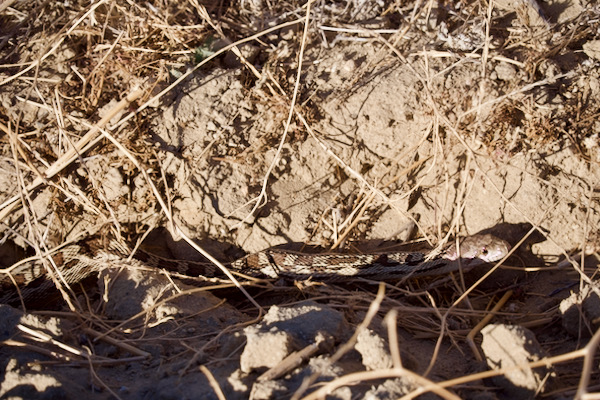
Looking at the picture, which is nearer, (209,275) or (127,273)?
(127,273)

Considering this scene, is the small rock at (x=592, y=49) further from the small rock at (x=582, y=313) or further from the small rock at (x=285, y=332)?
the small rock at (x=285, y=332)

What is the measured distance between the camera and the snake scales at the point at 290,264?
3.38 meters

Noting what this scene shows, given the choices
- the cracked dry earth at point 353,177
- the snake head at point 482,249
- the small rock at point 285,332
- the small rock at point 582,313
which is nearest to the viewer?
the small rock at point 285,332

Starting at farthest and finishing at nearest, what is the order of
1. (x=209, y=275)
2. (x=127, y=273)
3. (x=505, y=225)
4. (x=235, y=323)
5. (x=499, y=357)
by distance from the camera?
(x=505, y=225)
(x=209, y=275)
(x=127, y=273)
(x=235, y=323)
(x=499, y=357)

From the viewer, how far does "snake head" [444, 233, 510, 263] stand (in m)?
3.46

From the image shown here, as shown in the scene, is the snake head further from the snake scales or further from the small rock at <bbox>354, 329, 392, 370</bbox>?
the small rock at <bbox>354, 329, 392, 370</bbox>

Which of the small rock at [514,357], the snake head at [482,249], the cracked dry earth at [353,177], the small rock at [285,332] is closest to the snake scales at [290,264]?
the snake head at [482,249]

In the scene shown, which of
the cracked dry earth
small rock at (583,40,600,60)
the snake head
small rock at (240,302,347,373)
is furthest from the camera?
small rock at (583,40,600,60)

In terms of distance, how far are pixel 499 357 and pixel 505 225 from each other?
1676 mm

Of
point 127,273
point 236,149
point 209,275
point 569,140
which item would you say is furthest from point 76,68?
point 569,140

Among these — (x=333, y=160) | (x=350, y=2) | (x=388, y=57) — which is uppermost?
(x=350, y=2)

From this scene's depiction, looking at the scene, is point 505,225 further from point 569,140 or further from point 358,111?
point 358,111

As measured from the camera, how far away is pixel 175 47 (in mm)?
3613

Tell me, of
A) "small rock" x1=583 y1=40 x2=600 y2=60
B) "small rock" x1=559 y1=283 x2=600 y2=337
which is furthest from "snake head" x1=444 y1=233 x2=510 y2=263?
"small rock" x1=583 y1=40 x2=600 y2=60
